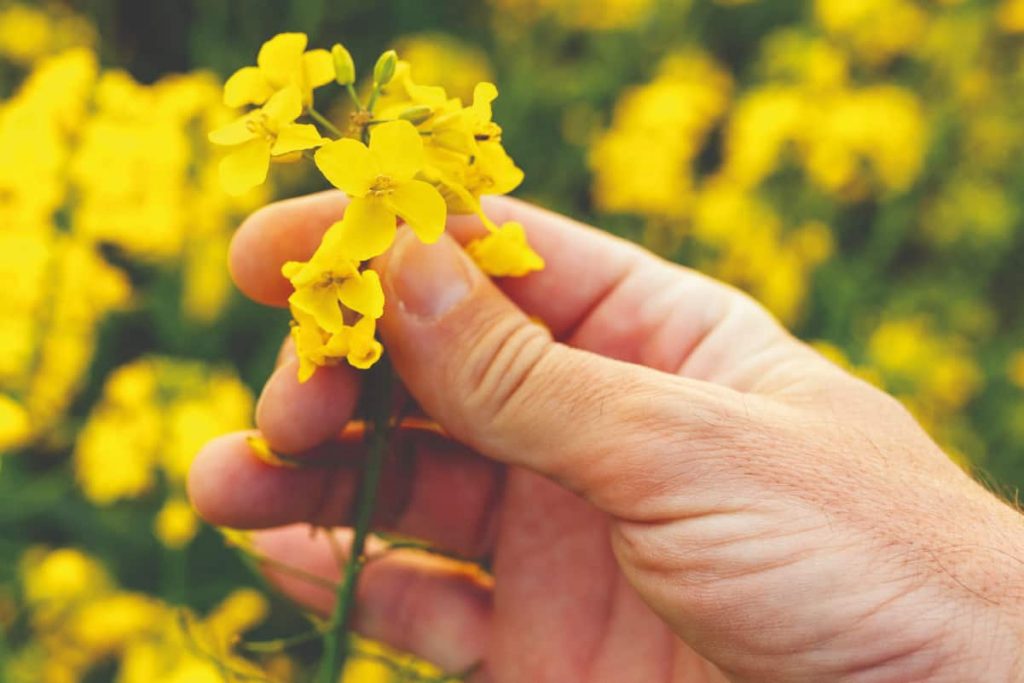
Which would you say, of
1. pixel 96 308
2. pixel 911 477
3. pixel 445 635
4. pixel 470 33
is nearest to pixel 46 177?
pixel 96 308

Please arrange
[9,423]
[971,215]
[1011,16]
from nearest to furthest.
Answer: [9,423] → [971,215] → [1011,16]

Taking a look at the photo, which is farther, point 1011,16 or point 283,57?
point 1011,16

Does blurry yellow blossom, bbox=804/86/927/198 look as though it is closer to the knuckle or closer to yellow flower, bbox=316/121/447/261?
the knuckle

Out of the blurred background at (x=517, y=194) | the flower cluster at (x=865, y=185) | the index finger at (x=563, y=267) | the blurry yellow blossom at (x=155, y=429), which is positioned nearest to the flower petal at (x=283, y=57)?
the index finger at (x=563, y=267)

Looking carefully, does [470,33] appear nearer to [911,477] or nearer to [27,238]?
[27,238]

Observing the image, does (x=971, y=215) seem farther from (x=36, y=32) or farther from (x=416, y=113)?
(x=36, y=32)

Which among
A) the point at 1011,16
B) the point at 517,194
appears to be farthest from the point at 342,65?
the point at 1011,16

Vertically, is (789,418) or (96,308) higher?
(789,418)
